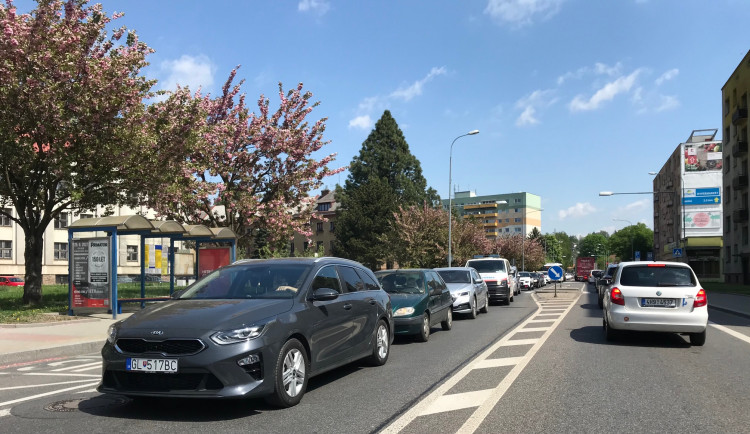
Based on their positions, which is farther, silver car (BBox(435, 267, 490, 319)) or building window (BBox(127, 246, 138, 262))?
building window (BBox(127, 246, 138, 262))

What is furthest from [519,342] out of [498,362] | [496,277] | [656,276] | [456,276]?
[496,277]

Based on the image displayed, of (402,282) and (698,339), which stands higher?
(402,282)

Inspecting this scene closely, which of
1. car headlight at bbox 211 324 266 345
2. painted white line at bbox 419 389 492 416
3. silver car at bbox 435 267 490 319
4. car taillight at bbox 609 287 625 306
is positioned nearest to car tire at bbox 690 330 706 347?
car taillight at bbox 609 287 625 306

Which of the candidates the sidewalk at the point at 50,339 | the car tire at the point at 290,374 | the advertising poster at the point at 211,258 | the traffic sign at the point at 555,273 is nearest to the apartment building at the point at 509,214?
the traffic sign at the point at 555,273

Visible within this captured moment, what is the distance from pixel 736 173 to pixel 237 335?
5455 centimetres

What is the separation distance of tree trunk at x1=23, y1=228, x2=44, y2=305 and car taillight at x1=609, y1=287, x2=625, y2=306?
51.5 feet

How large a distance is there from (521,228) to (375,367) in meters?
157

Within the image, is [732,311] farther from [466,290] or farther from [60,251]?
[60,251]

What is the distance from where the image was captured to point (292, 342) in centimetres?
618

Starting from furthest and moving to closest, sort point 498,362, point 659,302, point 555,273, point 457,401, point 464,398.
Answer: point 555,273 → point 659,302 → point 498,362 → point 464,398 → point 457,401

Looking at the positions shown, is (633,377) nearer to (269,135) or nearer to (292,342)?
(292,342)

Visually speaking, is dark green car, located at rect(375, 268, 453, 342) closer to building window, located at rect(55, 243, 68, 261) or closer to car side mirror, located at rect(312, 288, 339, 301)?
car side mirror, located at rect(312, 288, 339, 301)

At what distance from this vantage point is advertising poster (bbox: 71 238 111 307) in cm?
1600

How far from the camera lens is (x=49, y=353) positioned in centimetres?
1051
